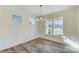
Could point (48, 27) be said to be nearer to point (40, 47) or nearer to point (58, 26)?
point (58, 26)

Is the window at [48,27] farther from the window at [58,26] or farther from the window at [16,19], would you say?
the window at [16,19]

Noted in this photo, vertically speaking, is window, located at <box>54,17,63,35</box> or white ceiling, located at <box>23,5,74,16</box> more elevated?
white ceiling, located at <box>23,5,74,16</box>

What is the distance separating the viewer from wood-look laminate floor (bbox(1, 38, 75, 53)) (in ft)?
6.18

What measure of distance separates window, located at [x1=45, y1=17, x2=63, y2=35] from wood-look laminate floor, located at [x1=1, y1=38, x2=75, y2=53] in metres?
0.19

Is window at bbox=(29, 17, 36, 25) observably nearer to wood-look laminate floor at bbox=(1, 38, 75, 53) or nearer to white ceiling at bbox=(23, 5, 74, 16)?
white ceiling at bbox=(23, 5, 74, 16)

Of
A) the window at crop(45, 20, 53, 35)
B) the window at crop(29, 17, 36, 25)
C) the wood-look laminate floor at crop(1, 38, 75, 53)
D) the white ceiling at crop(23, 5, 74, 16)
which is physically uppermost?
the white ceiling at crop(23, 5, 74, 16)

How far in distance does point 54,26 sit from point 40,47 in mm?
477

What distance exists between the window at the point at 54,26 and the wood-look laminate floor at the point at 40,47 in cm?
19

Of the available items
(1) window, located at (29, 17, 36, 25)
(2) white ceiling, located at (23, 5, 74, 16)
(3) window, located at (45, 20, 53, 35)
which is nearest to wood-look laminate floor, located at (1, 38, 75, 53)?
(3) window, located at (45, 20, 53, 35)

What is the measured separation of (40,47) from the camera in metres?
1.91

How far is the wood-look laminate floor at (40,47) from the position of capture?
6.18 feet

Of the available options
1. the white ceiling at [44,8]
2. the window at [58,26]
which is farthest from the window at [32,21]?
the window at [58,26]
